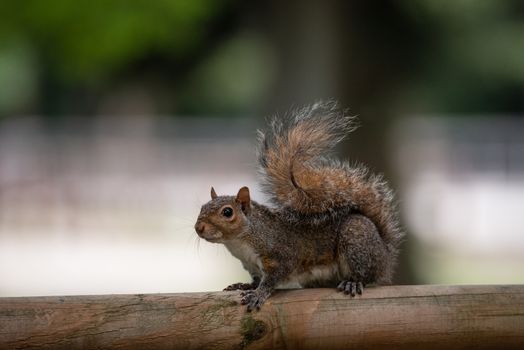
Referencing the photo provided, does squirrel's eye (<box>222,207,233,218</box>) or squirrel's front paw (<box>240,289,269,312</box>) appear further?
squirrel's eye (<box>222,207,233,218</box>)

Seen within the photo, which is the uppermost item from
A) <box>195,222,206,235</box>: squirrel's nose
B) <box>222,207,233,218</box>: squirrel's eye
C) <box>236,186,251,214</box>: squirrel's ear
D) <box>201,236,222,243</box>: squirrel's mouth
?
<box>236,186,251,214</box>: squirrel's ear

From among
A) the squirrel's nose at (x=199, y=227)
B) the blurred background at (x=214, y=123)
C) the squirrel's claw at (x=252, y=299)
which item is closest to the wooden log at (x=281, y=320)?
→ the squirrel's claw at (x=252, y=299)

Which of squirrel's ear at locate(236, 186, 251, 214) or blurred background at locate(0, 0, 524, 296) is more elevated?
blurred background at locate(0, 0, 524, 296)

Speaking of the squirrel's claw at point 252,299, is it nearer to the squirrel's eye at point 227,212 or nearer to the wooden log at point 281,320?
the wooden log at point 281,320

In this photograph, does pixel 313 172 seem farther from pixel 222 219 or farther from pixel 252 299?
pixel 252 299

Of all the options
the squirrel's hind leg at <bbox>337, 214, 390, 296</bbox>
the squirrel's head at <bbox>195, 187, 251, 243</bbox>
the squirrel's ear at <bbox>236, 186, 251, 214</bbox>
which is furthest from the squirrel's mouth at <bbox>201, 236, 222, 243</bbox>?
the squirrel's hind leg at <bbox>337, 214, 390, 296</bbox>

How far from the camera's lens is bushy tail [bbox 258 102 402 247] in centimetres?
249

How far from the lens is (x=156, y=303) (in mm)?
2016

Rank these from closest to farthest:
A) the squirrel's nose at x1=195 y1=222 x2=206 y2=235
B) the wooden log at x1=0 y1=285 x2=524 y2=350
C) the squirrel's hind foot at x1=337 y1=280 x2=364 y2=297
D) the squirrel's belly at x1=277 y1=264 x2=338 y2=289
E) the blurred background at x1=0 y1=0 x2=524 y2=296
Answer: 1. the wooden log at x1=0 y1=285 x2=524 y2=350
2. the squirrel's hind foot at x1=337 y1=280 x2=364 y2=297
3. the squirrel's nose at x1=195 y1=222 x2=206 y2=235
4. the squirrel's belly at x1=277 y1=264 x2=338 y2=289
5. the blurred background at x1=0 y1=0 x2=524 y2=296

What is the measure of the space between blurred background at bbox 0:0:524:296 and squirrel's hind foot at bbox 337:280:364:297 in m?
0.39

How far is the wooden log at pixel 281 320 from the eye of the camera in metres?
1.96

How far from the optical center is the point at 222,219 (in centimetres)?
237

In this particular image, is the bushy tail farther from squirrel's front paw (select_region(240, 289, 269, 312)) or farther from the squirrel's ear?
squirrel's front paw (select_region(240, 289, 269, 312))

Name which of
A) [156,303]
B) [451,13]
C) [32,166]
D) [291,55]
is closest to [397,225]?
[156,303]
